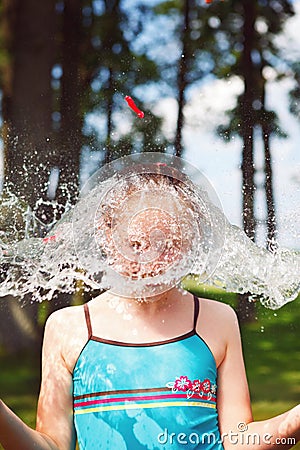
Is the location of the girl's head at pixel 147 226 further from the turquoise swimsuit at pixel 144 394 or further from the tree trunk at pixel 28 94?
the tree trunk at pixel 28 94

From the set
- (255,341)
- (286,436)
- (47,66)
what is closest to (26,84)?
(47,66)

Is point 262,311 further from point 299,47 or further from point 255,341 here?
point 299,47

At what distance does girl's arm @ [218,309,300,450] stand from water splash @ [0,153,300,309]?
4.3 inches

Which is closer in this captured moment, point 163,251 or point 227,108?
point 163,251

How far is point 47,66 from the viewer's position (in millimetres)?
1196

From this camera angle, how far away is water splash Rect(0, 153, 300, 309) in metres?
0.78

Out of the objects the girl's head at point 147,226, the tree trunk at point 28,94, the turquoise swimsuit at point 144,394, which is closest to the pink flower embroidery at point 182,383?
the turquoise swimsuit at point 144,394

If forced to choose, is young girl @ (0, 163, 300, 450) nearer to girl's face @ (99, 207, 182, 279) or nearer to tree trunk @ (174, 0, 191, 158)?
girl's face @ (99, 207, 182, 279)

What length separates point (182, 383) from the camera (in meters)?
0.75

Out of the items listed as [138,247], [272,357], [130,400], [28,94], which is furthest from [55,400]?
[28,94]

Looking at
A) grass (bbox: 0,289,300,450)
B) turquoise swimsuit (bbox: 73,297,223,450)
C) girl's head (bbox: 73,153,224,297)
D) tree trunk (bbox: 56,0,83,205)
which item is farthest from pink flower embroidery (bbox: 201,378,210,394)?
tree trunk (bbox: 56,0,83,205)

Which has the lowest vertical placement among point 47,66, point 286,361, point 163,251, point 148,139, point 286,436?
point 286,361

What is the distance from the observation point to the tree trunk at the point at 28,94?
116 cm

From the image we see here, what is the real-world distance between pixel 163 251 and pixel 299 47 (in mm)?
644
